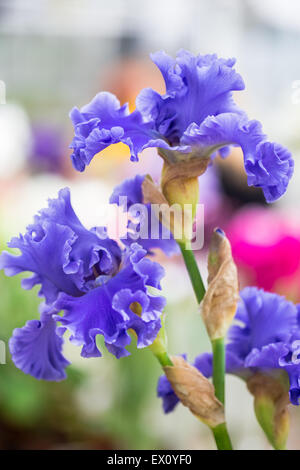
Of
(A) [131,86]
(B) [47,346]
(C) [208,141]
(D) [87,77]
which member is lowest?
(D) [87,77]

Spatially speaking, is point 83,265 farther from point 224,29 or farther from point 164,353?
point 224,29

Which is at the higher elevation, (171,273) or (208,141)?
(208,141)


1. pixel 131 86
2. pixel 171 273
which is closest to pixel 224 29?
pixel 131 86

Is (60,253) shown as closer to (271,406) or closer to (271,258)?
(271,406)

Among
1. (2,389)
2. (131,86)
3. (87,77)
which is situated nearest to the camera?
(2,389)

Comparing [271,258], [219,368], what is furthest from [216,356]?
[271,258]

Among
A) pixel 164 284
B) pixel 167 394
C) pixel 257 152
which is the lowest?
pixel 164 284

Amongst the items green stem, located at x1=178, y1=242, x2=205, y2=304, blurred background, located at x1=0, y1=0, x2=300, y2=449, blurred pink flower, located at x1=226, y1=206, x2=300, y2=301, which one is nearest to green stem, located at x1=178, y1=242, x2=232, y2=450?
green stem, located at x1=178, y1=242, x2=205, y2=304
